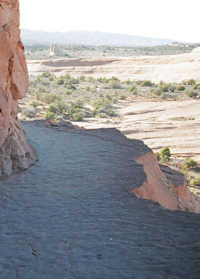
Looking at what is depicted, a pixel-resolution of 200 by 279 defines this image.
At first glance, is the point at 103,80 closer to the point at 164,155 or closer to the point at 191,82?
the point at 191,82

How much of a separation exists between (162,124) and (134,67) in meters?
26.2

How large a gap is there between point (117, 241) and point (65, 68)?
171 feet

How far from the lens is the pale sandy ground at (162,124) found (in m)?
23.6

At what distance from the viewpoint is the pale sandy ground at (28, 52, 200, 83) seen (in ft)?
156

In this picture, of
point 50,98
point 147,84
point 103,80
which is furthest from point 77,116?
point 103,80

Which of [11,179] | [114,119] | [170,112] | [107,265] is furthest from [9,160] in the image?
[170,112]

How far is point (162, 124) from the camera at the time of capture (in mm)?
27375

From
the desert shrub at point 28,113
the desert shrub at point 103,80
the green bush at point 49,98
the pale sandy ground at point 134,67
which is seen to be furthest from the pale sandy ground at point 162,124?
the pale sandy ground at point 134,67

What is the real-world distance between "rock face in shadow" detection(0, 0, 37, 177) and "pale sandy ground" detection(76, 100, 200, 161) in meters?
13.3

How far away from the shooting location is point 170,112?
31.0 m

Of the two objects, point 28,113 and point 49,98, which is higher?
point 49,98

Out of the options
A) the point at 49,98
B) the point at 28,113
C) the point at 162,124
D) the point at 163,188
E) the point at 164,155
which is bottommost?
the point at 164,155

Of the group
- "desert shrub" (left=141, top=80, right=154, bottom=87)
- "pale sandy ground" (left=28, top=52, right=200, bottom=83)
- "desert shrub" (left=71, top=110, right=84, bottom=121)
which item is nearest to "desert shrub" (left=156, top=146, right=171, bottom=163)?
"desert shrub" (left=71, top=110, right=84, bottom=121)

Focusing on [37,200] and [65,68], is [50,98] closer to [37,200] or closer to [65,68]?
[65,68]
